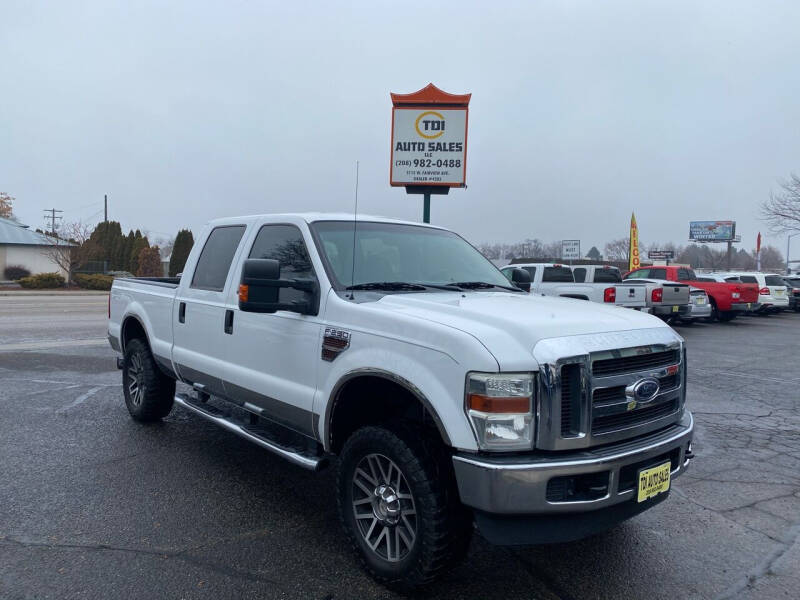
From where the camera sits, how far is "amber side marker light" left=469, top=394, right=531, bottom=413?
2.80 m

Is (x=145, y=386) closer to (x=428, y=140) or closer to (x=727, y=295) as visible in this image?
(x=428, y=140)

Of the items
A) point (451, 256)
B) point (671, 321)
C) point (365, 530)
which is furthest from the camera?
point (671, 321)

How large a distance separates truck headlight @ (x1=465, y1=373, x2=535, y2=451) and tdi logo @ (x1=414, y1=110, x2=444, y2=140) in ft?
48.7

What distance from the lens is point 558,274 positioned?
52.3 ft

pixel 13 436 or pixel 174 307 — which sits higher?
pixel 174 307

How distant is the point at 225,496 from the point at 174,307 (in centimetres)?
187

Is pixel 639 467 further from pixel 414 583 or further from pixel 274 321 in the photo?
pixel 274 321

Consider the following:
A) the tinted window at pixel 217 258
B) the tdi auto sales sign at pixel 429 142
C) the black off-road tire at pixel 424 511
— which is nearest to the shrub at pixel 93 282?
the tdi auto sales sign at pixel 429 142

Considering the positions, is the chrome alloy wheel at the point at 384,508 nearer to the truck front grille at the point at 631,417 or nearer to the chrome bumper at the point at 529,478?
the chrome bumper at the point at 529,478

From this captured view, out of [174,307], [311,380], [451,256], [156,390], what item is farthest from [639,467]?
[156,390]

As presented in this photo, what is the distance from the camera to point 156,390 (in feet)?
19.9

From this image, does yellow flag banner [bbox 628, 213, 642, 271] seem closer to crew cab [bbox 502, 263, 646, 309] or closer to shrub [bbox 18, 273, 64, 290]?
A: crew cab [bbox 502, 263, 646, 309]

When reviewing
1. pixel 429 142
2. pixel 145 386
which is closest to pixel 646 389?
pixel 145 386

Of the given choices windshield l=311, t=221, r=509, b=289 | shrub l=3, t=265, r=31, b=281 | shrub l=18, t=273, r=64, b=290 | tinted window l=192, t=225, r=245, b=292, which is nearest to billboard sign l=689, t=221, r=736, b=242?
shrub l=18, t=273, r=64, b=290
